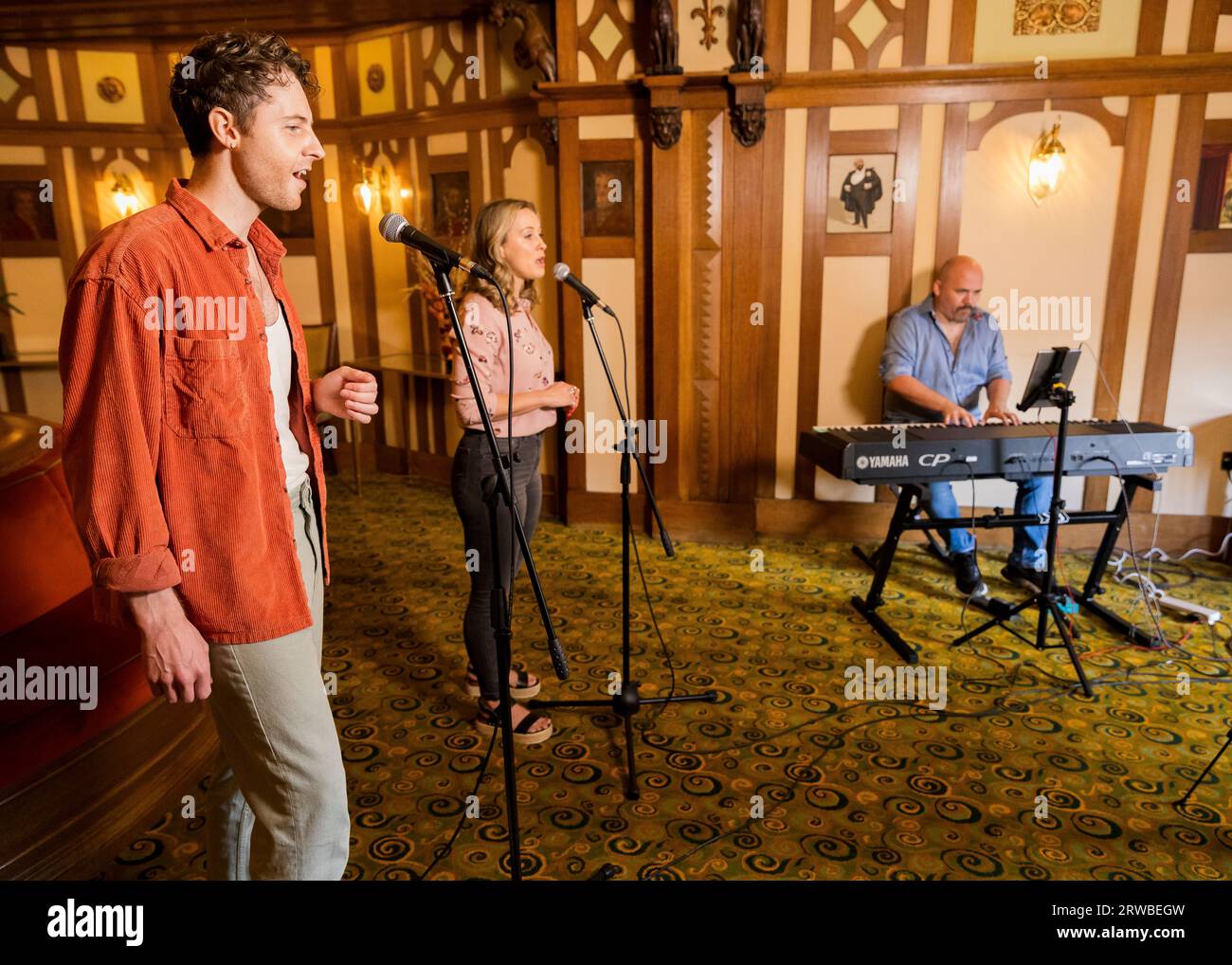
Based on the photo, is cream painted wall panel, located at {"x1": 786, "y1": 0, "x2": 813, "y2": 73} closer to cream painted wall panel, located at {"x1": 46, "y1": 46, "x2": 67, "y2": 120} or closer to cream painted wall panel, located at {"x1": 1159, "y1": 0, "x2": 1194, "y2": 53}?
cream painted wall panel, located at {"x1": 1159, "y1": 0, "x2": 1194, "y2": 53}

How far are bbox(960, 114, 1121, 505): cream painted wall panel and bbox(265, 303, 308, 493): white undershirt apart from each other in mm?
4019

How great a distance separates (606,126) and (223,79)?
3.71 metres

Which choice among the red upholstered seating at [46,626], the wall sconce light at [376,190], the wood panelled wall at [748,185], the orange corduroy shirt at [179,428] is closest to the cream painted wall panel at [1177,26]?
the wood panelled wall at [748,185]

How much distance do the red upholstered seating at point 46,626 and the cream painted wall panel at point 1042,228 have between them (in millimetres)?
4344

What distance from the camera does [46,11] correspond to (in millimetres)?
5406

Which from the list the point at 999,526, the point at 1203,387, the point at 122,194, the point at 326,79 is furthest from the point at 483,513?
the point at 122,194

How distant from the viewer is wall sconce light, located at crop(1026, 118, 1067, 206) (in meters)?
4.28

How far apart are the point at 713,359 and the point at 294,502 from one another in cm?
355

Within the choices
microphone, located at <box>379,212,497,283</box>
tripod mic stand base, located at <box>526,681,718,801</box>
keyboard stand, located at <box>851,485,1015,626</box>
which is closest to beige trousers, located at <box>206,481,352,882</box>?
microphone, located at <box>379,212,497,283</box>

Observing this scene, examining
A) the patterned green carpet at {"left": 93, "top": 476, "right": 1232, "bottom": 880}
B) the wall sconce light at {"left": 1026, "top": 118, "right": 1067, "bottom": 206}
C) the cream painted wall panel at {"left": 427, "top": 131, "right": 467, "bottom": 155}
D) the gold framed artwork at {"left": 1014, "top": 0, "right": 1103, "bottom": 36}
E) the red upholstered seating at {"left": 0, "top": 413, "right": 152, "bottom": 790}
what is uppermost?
the gold framed artwork at {"left": 1014, "top": 0, "right": 1103, "bottom": 36}

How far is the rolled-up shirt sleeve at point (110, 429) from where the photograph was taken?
1.20m

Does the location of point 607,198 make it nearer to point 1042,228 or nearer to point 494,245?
point 1042,228

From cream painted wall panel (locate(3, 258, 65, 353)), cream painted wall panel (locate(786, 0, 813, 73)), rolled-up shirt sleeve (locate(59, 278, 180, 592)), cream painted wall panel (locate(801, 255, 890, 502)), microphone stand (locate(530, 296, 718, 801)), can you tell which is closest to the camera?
rolled-up shirt sleeve (locate(59, 278, 180, 592))

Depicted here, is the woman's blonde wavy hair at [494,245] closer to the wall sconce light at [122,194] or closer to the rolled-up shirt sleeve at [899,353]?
the rolled-up shirt sleeve at [899,353]
